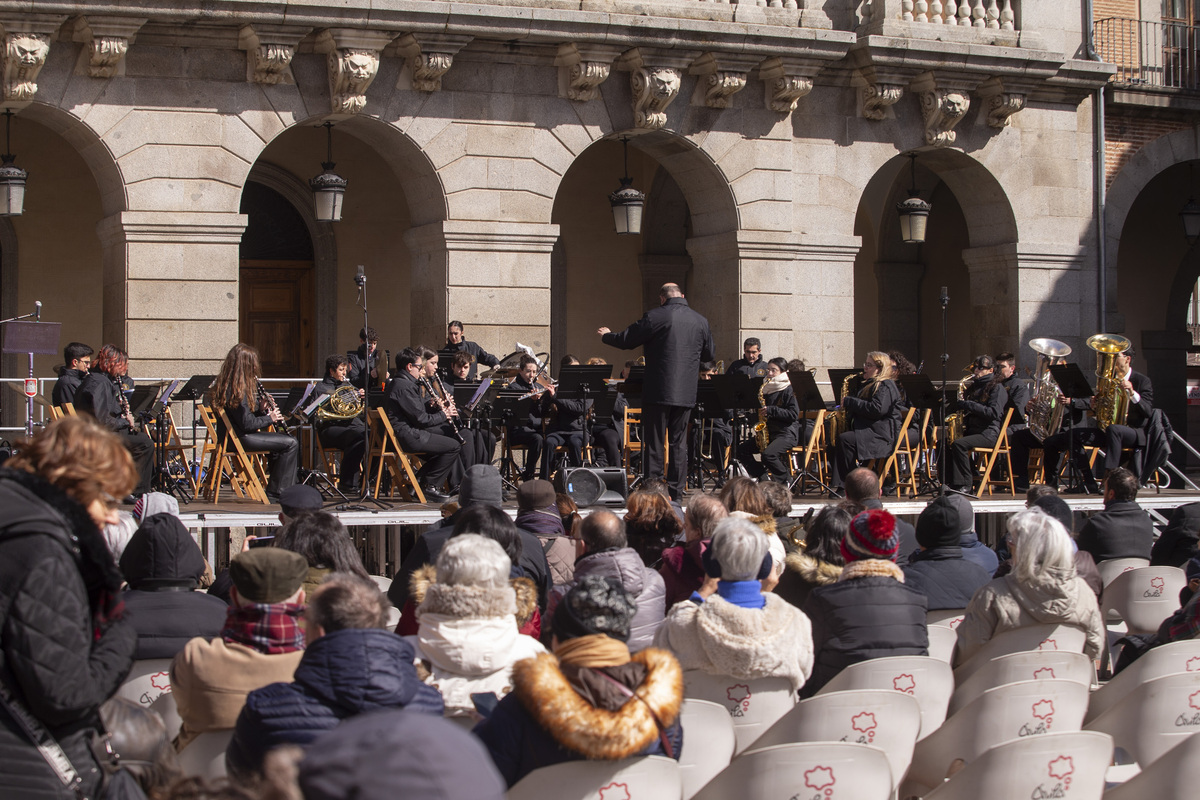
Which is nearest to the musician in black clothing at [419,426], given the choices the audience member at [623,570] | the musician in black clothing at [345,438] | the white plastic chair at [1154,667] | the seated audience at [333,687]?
the musician in black clothing at [345,438]

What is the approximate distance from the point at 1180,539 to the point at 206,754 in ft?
19.5

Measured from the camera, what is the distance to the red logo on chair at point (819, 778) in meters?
3.58

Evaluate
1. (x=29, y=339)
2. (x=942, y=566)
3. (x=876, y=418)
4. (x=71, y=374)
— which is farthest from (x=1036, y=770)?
(x=29, y=339)

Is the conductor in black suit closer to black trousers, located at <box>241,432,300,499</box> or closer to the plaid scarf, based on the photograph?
black trousers, located at <box>241,432,300,499</box>

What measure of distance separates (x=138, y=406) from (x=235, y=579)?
7.66m

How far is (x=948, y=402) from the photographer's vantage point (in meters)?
13.6

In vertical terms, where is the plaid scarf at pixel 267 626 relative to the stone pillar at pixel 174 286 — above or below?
below

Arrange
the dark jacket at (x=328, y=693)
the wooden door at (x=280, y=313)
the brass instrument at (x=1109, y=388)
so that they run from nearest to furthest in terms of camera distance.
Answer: the dark jacket at (x=328, y=693) < the brass instrument at (x=1109, y=388) < the wooden door at (x=280, y=313)

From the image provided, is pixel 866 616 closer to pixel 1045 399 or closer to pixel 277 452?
pixel 277 452

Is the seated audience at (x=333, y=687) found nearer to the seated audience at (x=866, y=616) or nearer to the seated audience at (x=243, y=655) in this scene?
the seated audience at (x=243, y=655)

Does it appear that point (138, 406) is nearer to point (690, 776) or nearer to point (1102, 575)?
point (1102, 575)

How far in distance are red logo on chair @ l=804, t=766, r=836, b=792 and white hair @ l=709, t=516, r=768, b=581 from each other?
1.06 metres

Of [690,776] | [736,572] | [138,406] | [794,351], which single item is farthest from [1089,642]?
[794,351]

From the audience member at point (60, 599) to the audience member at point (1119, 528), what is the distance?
255 inches
